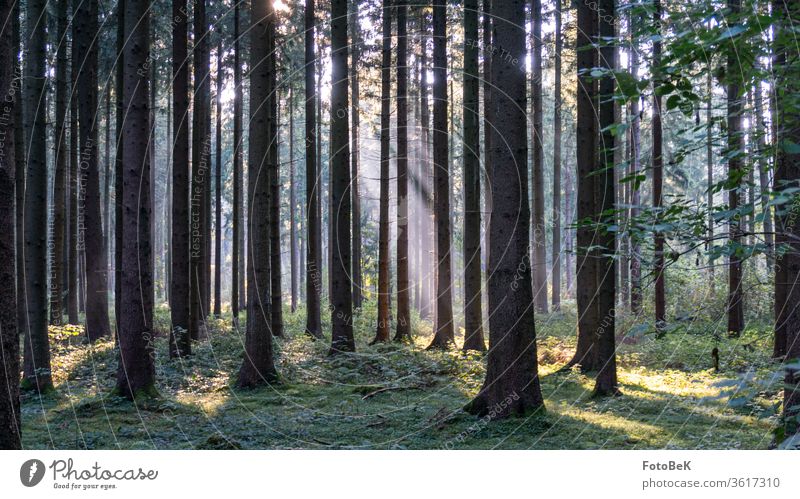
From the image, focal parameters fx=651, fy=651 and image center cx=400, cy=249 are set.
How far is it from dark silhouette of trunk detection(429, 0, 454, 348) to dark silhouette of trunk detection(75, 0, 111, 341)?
32.0 ft

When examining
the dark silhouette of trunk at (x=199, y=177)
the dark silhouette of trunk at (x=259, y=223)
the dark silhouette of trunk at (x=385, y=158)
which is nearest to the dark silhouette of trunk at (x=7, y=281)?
the dark silhouette of trunk at (x=259, y=223)

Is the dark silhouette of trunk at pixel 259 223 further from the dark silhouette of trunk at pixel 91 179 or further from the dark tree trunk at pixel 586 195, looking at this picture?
the dark tree trunk at pixel 586 195

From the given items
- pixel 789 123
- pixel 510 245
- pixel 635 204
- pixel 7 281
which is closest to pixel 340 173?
pixel 510 245

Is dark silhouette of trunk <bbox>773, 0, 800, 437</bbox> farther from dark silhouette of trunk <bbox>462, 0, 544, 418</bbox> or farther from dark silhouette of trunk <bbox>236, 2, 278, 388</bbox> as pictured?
dark silhouette of trunk <bbox>236, 2, 278, 388</bbox>

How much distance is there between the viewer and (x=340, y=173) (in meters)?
18.8

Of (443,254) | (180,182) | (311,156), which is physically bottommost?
(443,254)

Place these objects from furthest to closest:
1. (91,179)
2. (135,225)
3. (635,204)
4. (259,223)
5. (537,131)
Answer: (537,131), (91,179), (259,223), (135,225), (635,204)

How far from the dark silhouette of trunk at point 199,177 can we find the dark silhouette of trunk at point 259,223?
16.3 feet

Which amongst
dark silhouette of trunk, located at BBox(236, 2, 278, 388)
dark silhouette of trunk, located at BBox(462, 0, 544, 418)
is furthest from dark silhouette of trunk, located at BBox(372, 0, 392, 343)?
dark silhouette of trunk, located at BBox(462, 0, 544, 418)

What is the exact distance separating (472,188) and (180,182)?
815 cm

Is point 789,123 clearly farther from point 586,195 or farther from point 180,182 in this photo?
point 180,182

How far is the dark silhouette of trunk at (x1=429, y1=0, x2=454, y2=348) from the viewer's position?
A: 1959cm

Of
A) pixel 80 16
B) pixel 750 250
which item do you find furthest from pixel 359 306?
pixel 750 250

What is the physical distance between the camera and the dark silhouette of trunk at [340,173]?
1834 cm
